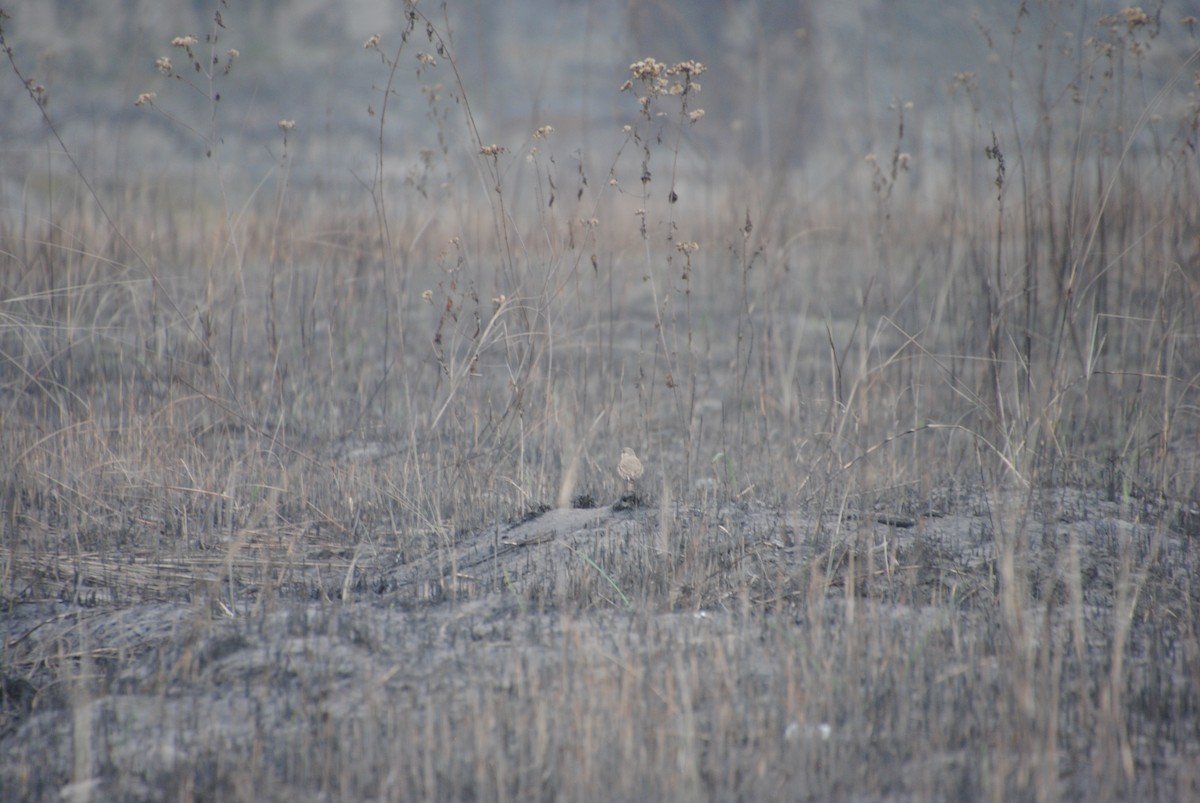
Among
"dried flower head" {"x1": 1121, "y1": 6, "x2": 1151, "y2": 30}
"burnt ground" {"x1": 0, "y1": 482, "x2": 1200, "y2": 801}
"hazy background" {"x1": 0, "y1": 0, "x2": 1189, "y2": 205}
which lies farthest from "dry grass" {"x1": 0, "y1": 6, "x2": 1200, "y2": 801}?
"hazy background" {"x1": 0, "y1": 0, "x2": 1189, "y2": 205}

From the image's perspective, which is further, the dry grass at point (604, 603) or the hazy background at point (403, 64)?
the hazy background at point (403, 64)

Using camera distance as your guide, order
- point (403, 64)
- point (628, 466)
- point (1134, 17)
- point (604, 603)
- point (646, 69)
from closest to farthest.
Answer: point (604, 603) → point (646, 69) → point (1134, 17) → point (628, 466) → point (403, 64)

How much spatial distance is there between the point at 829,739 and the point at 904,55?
14.3 meters

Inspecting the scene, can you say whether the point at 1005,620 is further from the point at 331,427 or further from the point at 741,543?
the point at 331,427

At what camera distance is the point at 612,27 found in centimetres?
1653

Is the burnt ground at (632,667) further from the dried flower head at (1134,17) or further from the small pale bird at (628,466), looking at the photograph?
the dried flower head at (1134,17)

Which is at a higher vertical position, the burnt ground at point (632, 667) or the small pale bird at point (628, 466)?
the small pale bird at point (628, 466)

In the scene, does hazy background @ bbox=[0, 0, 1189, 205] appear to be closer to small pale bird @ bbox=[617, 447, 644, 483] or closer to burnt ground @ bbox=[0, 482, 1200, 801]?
small pale bird @ bbox=[617, 447, 644, 483]

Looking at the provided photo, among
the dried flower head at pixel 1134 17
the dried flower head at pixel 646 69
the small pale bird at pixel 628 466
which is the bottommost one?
the small pale bird at pixel 628 466

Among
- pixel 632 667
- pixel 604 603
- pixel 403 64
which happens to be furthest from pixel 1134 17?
pixel 403 64

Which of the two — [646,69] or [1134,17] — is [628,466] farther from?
[1134,17]

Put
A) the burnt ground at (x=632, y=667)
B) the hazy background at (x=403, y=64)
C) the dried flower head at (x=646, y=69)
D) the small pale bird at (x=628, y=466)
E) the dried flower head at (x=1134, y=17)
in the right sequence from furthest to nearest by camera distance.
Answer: the hazy background at (x=403, y=64)
the small pale bird at (x=628, y=466)
the dried flower head at (x=1134, y=17)
the dried flower head at (x=646, y=69)
the burnt ground at (x=632, y=667)

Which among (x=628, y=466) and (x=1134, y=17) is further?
(x=628, y=466)

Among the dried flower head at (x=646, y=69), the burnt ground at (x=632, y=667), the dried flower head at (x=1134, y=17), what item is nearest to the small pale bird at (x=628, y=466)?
the burnt ground at (x=632, y=667)
